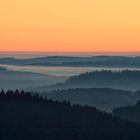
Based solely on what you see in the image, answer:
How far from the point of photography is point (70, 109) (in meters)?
95.6

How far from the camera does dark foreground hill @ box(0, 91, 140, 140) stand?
79.7m

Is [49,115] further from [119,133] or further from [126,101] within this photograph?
[126,101]

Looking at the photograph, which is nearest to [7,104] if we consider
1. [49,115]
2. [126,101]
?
[49,115]

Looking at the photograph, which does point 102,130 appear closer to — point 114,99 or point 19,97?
point 19,97

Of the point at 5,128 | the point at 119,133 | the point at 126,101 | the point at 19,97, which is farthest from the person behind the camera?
the point at 126,101

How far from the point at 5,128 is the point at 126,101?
110 m

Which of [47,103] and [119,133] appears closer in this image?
[119,133]

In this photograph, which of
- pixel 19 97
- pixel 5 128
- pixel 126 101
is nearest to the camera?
pixel 5 128

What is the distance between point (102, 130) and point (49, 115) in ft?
17.7

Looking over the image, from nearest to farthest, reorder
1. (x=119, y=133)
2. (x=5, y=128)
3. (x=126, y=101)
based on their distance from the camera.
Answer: (x=5, y=128) < (x=119, y=133) < (x=126, y=101)

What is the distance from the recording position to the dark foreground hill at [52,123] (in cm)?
7969

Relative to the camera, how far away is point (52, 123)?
84.6 meters

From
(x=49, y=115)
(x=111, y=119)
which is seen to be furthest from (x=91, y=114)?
(x=49, y=115)

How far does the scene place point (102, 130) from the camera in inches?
3349
